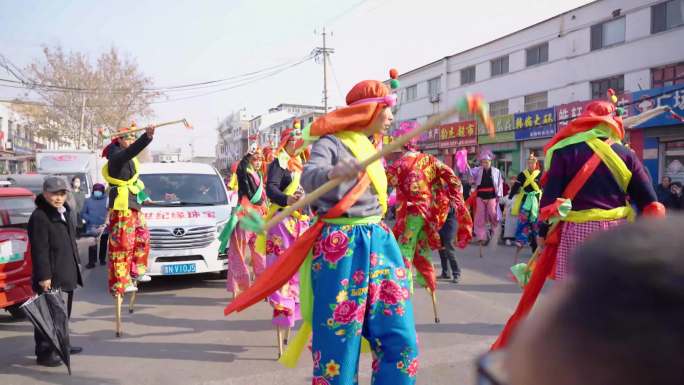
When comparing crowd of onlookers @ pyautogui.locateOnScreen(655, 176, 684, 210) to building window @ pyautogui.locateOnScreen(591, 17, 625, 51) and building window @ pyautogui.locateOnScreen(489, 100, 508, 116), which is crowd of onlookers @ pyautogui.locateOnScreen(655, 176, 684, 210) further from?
building window @ pyautogui.locateOnScreen(489, 100, 508, 116)

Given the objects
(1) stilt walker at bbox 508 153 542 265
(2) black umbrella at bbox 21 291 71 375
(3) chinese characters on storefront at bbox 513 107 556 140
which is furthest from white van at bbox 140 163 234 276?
(3) chinese characters on storefront at bbox 513 107 556 140

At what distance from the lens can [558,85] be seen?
20906 millimetres

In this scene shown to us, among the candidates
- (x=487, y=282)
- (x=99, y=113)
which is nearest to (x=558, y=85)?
(x=487, y=282)

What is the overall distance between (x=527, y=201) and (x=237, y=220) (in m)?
5.20

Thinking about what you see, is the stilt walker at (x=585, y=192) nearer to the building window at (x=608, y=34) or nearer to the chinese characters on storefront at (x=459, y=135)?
the building window at (x=608, y=34)

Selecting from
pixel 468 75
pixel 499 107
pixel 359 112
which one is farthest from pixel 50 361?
pixel 468 75

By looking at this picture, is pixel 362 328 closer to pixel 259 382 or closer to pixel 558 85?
pixel 259 382

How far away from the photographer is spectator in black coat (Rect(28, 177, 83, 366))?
421 cm

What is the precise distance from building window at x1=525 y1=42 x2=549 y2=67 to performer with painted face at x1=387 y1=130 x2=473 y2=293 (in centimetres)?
1887

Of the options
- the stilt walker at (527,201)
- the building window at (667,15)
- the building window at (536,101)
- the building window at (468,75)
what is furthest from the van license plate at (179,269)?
the building window at (468,75)

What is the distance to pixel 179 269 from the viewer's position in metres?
7.09

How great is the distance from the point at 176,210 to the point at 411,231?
386 cm

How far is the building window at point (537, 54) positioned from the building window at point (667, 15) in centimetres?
484

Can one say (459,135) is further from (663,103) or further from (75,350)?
(75,350)
